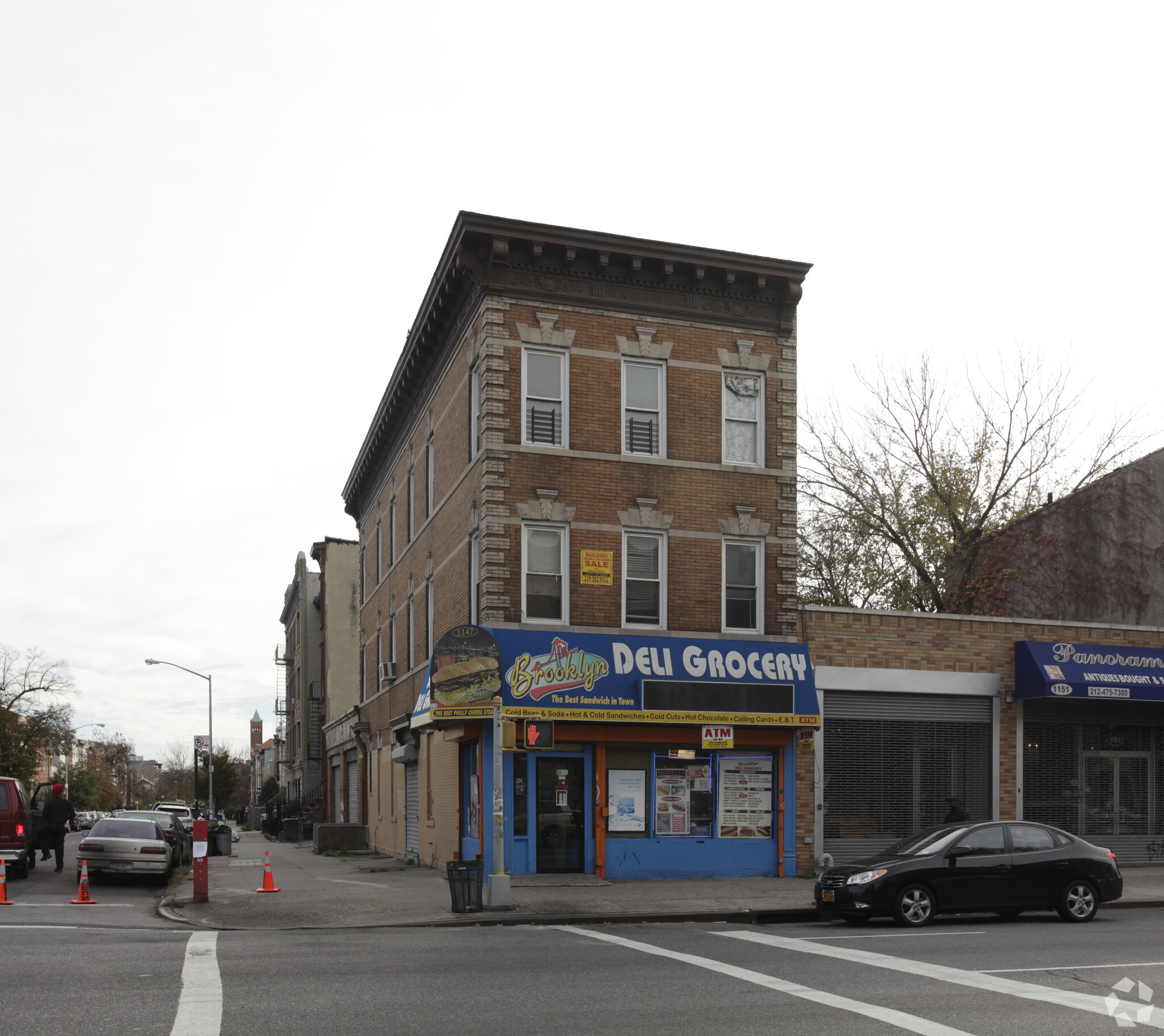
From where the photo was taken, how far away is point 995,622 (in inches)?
973

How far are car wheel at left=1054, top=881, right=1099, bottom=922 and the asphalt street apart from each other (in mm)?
1107

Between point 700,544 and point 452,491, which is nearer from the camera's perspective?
point 700,544

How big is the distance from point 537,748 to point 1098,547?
70.3ft

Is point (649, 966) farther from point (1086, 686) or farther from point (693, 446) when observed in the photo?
point (1086, 686)

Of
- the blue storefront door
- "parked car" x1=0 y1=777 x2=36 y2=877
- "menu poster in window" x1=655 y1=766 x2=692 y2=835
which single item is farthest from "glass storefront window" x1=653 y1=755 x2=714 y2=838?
"parked car" x1=0 y1=777 x2=36 y2=877

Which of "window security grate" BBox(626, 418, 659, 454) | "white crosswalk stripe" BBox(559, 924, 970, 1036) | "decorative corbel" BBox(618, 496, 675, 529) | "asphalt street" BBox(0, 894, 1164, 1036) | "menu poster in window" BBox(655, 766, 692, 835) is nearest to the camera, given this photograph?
"white crosswalk stripe" BBox(559, 924, 970, 1036)

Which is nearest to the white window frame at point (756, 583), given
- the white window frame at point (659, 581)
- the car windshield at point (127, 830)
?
the white window frame at point (659, 581)

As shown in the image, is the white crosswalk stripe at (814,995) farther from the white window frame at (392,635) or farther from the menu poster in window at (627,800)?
the white window frame at (392,635)

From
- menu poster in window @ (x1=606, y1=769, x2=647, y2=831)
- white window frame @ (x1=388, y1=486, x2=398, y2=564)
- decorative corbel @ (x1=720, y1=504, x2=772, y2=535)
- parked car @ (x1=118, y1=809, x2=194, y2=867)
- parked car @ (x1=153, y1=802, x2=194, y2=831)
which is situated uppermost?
white window frame @ (x1=388, y1=486, x2=398, y2=564)

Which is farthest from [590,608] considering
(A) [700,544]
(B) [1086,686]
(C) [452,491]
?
(B) [1086,686]

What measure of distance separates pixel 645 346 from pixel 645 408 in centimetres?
120

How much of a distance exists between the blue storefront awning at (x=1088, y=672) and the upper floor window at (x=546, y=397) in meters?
10.5

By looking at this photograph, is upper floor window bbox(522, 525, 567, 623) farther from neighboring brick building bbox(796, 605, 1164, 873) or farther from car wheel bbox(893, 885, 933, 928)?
car wheel bbox(893, 885, 933, 928)

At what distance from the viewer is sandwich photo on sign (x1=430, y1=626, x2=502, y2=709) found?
20531 mm
